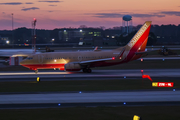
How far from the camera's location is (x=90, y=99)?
1975cm

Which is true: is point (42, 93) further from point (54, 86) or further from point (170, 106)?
point (170, 106)

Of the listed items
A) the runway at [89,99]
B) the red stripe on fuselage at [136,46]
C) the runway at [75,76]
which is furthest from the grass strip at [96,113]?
the red stripe on fuselage at [136,46]

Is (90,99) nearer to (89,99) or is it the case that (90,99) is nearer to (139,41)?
(89,99)

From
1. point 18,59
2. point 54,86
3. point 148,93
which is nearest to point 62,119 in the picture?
point 148,93

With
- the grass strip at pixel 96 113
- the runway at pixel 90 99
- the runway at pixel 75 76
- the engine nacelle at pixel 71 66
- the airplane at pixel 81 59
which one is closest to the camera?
the grass strip at pixel 96 113

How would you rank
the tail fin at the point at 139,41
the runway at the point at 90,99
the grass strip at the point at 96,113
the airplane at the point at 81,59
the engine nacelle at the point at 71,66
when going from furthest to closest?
the tail fin at the point at 139,41, the airplane at the point at 81,59, the engine nacelle at the point at 71,66, the runway at the point at 90,99, the grass strip at the point at 96,113

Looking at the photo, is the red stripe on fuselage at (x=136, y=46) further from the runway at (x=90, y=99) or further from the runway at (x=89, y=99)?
the runway at (x=90, y=99)

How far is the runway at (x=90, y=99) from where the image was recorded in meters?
18.1

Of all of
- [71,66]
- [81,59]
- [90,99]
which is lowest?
[90,99]

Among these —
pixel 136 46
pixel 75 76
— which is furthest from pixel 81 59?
pixel 136 46

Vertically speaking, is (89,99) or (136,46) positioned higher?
(136,46)

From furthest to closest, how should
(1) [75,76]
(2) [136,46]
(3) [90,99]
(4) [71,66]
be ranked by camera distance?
1. (2) [136,46]
2. (4) [71,66]
3. (1) [75,76]
4. (3) [90,99]

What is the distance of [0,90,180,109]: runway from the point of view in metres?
18.1

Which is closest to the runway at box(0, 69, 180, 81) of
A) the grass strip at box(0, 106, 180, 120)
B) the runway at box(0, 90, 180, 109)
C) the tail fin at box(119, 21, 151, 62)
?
the tail fin at box(119, 21, 151, 62)
